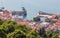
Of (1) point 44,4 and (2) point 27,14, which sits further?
(1) point 44,4

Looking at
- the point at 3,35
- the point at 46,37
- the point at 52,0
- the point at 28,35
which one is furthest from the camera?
the point at 52,0

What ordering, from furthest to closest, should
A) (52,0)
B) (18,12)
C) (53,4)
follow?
(52,0), (53,4), (18,12)

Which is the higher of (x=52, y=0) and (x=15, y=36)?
(x=15, y=36)

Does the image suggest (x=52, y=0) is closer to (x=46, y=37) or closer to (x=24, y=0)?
(x=24, y=0)

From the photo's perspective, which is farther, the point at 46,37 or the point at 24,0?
the point at 24,0

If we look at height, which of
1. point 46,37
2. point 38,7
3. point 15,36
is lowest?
point 38,7

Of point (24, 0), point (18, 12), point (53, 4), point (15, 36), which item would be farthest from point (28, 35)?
point (24, 0)

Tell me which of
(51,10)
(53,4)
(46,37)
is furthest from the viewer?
(53,4)

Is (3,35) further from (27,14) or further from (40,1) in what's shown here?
(40,1)

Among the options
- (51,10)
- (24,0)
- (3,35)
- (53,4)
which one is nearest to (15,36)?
(3,35)
